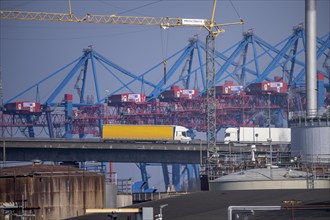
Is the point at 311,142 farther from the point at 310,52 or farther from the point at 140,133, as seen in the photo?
the point at 140,133

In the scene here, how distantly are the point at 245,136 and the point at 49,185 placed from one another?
3822 inches

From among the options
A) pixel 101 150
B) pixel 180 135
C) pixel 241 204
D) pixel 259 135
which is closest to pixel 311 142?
pixel 241 204

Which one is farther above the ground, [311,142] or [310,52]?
[310,52]

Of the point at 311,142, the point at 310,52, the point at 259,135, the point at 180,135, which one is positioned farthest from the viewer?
the point at 180,135

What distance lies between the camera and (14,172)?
49.0m

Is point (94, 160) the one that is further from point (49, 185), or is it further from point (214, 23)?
point (49, 185)

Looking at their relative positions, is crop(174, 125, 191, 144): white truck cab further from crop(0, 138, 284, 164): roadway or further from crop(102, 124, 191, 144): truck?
crop(0, 138, 284, 164): roadway

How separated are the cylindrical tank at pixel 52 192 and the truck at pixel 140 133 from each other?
93144 millimetres

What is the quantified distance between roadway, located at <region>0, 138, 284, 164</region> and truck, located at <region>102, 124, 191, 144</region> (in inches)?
169

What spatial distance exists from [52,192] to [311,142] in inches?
1323

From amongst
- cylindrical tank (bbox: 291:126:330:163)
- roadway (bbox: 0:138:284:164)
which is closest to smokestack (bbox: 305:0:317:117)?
cylindrical tank (bbox: 291:126:330:163)

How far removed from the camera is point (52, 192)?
151ft

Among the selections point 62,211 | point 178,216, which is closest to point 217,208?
point 178,216

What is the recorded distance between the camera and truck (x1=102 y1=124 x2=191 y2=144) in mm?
142288
